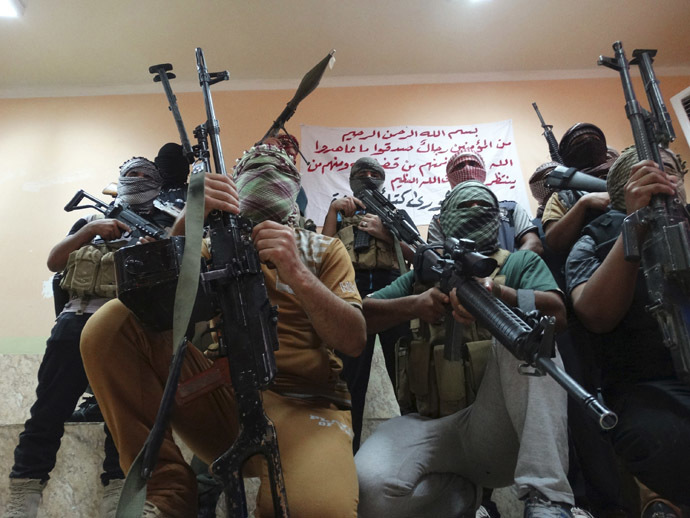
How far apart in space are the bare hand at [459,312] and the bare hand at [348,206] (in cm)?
150

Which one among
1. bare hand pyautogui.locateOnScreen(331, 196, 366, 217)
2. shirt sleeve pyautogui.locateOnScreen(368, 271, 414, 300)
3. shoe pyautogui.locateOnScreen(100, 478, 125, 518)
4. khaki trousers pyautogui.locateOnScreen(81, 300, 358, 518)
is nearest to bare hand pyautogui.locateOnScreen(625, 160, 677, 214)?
shirt sleeve pyautogui.locateOnScreen(368, 271, 414, 300)

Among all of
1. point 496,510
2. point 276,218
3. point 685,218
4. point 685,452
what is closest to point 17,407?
Result: point 276,218

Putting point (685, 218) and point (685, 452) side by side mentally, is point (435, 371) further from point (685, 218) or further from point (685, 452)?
point (685, 218)

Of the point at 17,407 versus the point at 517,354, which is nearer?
the point at 517,354

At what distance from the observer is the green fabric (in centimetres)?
195

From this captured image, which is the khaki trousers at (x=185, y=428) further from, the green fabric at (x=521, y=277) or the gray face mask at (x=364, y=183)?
the gray face mask at (x=364, y=183)

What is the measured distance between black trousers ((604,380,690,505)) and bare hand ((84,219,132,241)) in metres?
2.49

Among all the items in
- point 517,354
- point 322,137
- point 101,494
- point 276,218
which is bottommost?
point 101,494

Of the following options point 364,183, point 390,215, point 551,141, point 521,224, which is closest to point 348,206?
point 364,183

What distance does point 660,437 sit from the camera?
1.50 metres

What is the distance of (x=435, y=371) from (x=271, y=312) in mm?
788

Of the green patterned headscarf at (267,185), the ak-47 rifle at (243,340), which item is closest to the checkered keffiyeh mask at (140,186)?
the green patterned headscarf at (267,185)

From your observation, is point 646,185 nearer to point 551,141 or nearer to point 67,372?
point 67,372

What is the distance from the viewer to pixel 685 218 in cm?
173
